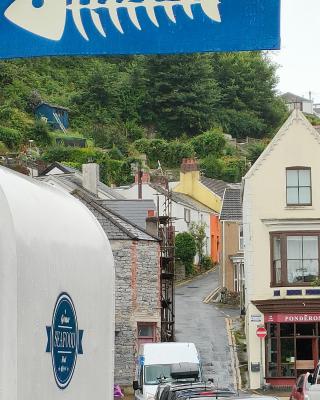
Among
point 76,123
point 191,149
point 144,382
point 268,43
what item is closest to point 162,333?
point 144,382

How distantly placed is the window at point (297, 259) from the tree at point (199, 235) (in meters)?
31.0

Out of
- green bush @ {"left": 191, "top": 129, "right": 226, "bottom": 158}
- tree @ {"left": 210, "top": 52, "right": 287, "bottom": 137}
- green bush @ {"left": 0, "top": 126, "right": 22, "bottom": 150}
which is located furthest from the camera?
tree @ {"left": 210, "top": 52, "right": 287, "bottom": 137}

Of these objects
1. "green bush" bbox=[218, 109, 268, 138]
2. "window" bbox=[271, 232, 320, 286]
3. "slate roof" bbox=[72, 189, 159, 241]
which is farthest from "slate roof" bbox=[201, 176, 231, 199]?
"window" bbox=[271, 232, 320, 286]

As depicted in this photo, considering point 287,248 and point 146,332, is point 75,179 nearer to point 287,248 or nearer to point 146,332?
point 146,332

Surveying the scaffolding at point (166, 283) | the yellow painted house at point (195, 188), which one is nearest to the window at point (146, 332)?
the scaffolding at point (166, 283)

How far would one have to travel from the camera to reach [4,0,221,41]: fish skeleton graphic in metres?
4.65

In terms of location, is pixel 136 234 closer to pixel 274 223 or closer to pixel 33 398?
pixel 274 223

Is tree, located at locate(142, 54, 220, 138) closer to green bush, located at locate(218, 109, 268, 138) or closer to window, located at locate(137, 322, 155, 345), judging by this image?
green bush, located at locate(218, 109, 268, 138)

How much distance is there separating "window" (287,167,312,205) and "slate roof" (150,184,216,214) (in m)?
30.6

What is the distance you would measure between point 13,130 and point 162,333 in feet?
201

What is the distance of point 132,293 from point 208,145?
6615 cm

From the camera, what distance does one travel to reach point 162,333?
138 feet

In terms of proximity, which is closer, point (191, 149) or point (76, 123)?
point (191, 149)

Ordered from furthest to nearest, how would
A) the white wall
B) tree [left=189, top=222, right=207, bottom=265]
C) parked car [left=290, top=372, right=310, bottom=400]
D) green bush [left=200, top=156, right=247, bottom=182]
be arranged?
green bush [left=200, top=156, right=247, bottom=182], tree [left=189, top=222, right=207, bottom=265], parked car [left=290, top=372, right=310, bottom=400], the white wall
